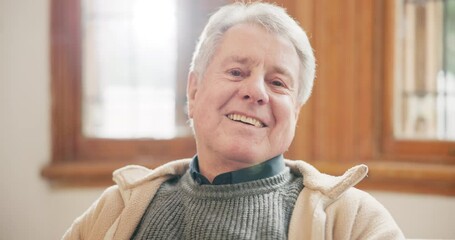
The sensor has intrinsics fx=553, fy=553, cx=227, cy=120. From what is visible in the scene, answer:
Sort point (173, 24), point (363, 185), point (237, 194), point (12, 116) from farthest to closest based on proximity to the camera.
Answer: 1. point (173, 24)
2. point (12, 116)
3. point (363, 185)
4. point (237, 194)

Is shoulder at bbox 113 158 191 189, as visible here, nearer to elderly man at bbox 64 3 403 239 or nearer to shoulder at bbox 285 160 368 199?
elderly man at bbox 64 3 403 239

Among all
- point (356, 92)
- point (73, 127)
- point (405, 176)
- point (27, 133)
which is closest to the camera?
point (405, 176)

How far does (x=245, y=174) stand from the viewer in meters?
1.42

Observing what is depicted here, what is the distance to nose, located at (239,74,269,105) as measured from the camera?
1.39 metres

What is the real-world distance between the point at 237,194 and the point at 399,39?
4.56 feet

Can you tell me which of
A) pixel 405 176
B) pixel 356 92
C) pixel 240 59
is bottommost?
pixel 405 176

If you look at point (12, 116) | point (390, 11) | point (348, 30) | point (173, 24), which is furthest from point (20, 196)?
point (390, 11)

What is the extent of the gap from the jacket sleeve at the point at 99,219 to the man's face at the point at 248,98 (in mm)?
295

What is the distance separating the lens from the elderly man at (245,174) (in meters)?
1.31

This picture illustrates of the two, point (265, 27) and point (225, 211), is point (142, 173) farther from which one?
point (265, 27)

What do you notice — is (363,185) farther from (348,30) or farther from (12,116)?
(12,116)

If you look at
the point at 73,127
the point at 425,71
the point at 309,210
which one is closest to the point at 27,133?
the point at 73,127

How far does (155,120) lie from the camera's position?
8.79 feet

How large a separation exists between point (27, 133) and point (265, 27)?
1.47 m
